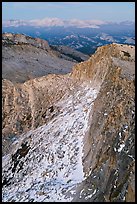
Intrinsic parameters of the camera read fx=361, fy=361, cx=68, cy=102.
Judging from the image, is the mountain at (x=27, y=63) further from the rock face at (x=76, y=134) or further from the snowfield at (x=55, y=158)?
the snowfield at (x=55, y=158)

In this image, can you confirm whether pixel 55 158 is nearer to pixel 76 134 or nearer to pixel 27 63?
pixel 76 134

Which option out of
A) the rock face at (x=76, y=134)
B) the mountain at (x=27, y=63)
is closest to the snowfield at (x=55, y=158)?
the rock face at (x=76, y=134)

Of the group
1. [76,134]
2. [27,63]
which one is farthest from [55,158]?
[27,63]

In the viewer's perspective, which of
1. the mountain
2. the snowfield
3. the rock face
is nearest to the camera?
the rock face

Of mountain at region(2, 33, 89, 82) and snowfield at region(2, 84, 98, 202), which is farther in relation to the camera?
mountain at region(2, 33, 89, 82)

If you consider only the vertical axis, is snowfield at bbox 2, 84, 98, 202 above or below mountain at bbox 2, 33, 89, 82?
below

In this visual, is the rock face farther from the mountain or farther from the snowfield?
the mountain

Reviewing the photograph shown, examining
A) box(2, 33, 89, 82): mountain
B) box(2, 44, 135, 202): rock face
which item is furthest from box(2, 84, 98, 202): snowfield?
box(2, 33, 89, 82): mountain

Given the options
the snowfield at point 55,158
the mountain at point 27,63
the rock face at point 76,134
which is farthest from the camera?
the mountain at point 27,63

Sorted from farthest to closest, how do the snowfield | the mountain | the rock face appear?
the mountain
the snowfield
the rock face
